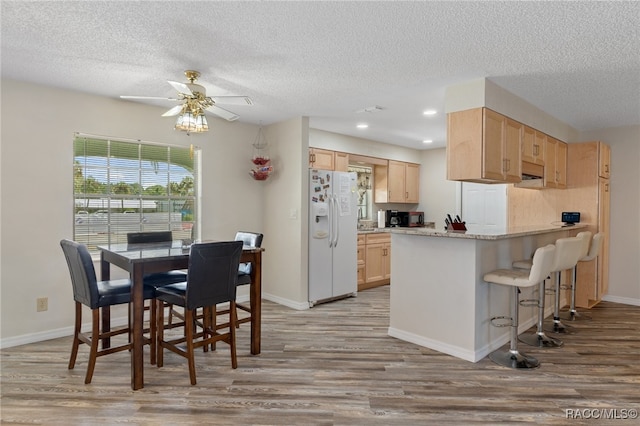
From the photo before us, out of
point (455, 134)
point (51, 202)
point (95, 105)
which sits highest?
point (95, 105)

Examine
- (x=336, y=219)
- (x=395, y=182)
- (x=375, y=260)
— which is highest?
(x=395, y=182)

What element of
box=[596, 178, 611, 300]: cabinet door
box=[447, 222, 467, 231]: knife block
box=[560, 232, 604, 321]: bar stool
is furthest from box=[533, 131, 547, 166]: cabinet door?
box=[447, 222, 467, 231]: knife block

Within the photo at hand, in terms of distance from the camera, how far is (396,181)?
21.8ft

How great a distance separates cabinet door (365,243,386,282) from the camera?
5.68 meters

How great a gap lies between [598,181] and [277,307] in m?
4.32

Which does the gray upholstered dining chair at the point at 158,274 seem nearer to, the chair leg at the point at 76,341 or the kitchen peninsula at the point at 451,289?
the chair leg at the point at 76,341

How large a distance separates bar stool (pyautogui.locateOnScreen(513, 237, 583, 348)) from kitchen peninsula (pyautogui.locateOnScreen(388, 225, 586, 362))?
0.23 metres

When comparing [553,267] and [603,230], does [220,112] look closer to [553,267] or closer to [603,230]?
[553,267]

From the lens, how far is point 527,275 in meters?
2.93

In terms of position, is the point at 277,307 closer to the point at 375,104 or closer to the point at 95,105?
the point at 375,104

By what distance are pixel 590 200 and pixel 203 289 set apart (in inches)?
189

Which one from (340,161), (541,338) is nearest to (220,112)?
(340,161)

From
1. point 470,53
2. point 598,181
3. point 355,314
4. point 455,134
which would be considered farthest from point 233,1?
point 598,181

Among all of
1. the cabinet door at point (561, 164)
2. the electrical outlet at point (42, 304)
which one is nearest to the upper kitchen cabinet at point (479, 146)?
the cabinet door at point (561, 164)
